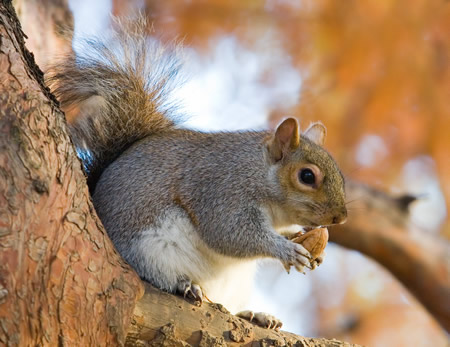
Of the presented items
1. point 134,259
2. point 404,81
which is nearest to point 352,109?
point 404,81

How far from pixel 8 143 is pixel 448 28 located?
399cm

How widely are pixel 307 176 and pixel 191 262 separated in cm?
64

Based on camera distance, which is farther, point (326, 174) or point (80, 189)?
point (326, 174)

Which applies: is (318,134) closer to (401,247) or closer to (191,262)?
(191,262)

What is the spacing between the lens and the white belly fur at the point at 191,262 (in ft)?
8.16

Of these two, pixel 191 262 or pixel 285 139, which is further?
pixel 285 139

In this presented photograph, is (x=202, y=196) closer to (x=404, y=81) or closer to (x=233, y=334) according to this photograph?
(x=233, y=334)

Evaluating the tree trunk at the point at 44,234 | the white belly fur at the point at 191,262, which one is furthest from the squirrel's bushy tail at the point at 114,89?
the tree trunk at the point at 44,234

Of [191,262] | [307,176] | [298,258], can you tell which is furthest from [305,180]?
[191,262]

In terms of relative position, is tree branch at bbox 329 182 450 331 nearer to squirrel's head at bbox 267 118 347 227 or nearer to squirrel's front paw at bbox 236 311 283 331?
squirrel's head at bbox 267 118 347 227

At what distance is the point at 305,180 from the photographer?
9.13 ft

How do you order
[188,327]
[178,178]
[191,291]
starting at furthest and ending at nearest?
[178,178]
[191,291]
[188,327]

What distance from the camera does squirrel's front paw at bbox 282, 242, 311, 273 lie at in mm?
2570

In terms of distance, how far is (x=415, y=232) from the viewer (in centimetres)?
435
